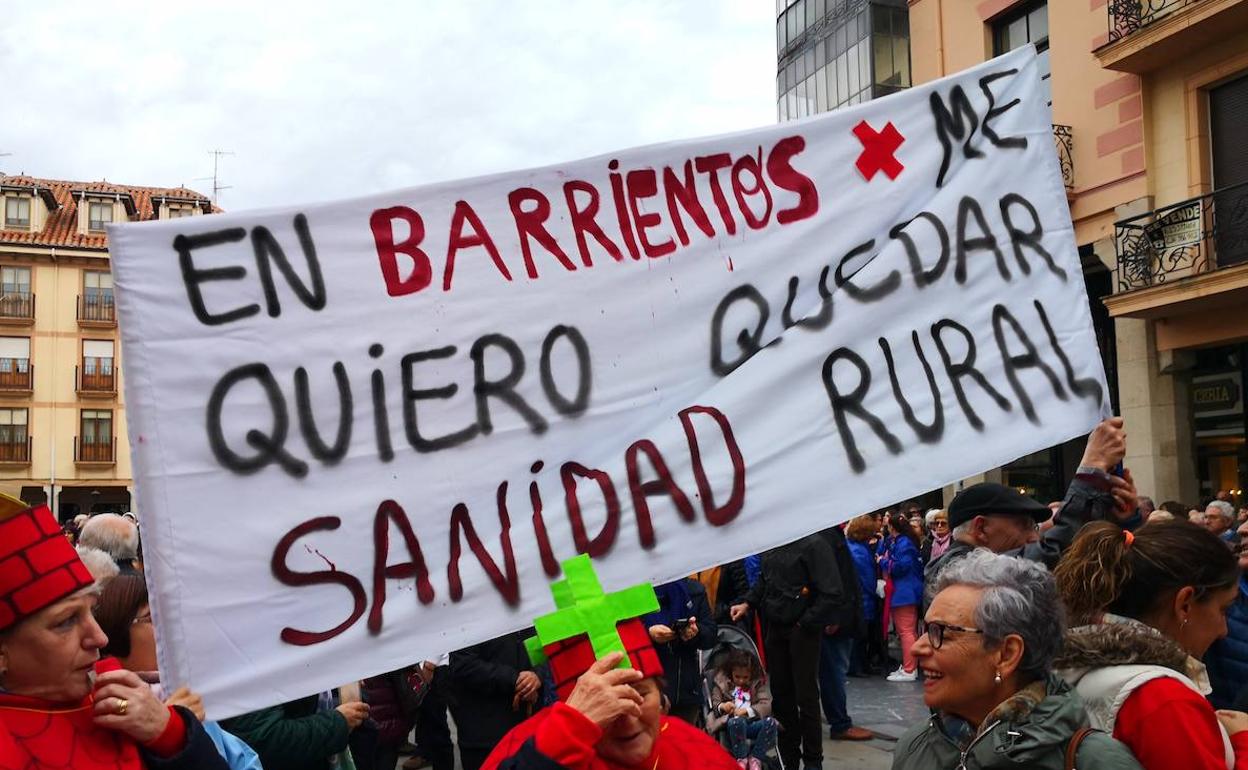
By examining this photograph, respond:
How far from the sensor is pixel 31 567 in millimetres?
2199

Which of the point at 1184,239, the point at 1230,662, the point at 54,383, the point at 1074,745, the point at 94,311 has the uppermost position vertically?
the point at 94,311

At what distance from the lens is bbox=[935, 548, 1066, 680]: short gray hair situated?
2.50 m

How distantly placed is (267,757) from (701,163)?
8.18 feet

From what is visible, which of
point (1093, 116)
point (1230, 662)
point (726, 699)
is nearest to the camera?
point (1230, 662)

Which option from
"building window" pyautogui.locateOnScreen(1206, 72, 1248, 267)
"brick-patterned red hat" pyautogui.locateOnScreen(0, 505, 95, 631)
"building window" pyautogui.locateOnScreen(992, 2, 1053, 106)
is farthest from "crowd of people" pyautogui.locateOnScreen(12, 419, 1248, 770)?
"building window" pyautogui.locateOnScreen(992, 2, 1053, 106)

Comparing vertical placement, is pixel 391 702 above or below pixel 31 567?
below

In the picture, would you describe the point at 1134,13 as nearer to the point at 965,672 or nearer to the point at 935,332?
the point at 935,332

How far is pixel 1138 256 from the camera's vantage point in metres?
14.6

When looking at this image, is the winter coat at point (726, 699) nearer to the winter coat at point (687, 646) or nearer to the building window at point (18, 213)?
the winter coat at point (687, 646)

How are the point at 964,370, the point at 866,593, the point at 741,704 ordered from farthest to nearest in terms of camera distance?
the point at 866,593
the point at 741,704
the point at 964,370

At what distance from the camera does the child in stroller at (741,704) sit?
6.49 meters

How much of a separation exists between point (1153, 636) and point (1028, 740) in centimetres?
53

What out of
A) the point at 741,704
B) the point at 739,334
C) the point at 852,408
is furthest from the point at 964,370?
the point at 741,704

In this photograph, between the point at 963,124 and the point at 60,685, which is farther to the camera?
the point at 963,124
